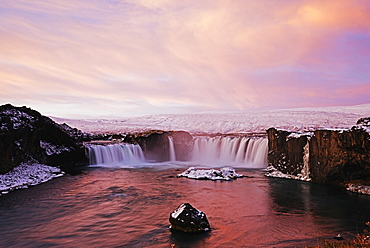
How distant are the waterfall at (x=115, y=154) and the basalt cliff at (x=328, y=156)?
2316 cm

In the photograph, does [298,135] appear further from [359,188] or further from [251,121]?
[251,121]

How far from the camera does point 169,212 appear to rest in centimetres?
1642

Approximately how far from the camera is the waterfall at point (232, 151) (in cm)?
3903

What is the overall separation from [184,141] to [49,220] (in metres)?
36.6

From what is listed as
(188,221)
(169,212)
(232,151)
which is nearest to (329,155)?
(169,212)

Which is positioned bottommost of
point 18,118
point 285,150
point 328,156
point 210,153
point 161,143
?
point 210,153

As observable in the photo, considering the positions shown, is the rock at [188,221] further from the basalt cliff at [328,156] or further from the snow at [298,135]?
the snow at [298,135]

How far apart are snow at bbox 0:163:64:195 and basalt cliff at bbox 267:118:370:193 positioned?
2516cm

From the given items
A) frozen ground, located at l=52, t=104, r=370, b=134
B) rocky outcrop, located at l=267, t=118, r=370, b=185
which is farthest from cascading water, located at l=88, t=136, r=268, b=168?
frozen ground, located at l=52, t=104, r=370, b=134

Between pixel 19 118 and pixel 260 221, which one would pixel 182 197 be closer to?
pixel 260 221

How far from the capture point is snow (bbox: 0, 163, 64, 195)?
22.9 meters

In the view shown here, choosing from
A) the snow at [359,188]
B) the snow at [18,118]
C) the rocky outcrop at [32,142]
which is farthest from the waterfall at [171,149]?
the snow at [359,188]

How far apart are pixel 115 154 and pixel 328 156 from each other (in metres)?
30.1

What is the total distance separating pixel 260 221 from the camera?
14648mm
